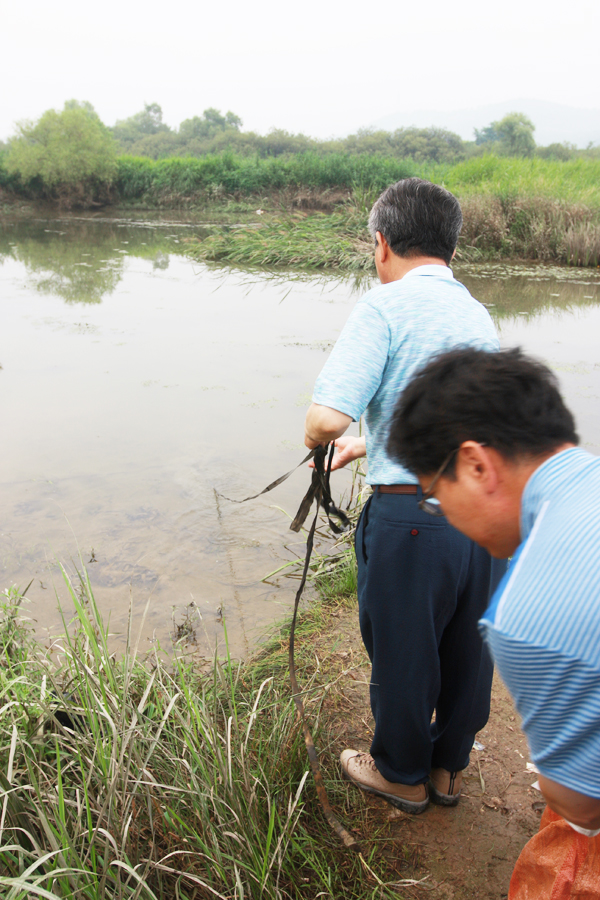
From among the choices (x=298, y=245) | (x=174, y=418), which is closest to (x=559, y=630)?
(x=174, y=418)

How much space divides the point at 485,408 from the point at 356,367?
54cm

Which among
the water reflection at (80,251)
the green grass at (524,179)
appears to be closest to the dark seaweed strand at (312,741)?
the water reflection at (80,251)

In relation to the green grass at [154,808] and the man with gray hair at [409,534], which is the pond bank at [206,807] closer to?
the green grass at [154,808]

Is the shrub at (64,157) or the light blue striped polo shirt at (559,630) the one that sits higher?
the shrub at (64,157)

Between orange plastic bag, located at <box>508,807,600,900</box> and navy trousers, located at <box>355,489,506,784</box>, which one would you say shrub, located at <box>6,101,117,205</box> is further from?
orange plastic bag, located at <box>508,807,600,900</box>

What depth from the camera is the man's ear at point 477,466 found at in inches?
33.8

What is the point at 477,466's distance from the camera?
2.87 ft

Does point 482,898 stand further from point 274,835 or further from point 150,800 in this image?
point 150,800

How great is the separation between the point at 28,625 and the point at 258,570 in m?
1.10

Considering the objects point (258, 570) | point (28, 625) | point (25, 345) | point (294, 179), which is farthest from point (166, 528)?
point (294, 179)

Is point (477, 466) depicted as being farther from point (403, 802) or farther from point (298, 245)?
point (298, 245)

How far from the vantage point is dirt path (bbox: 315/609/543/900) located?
1.52 m

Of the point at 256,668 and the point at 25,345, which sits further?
the point at 25,345

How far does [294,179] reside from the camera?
2105 centimetres
